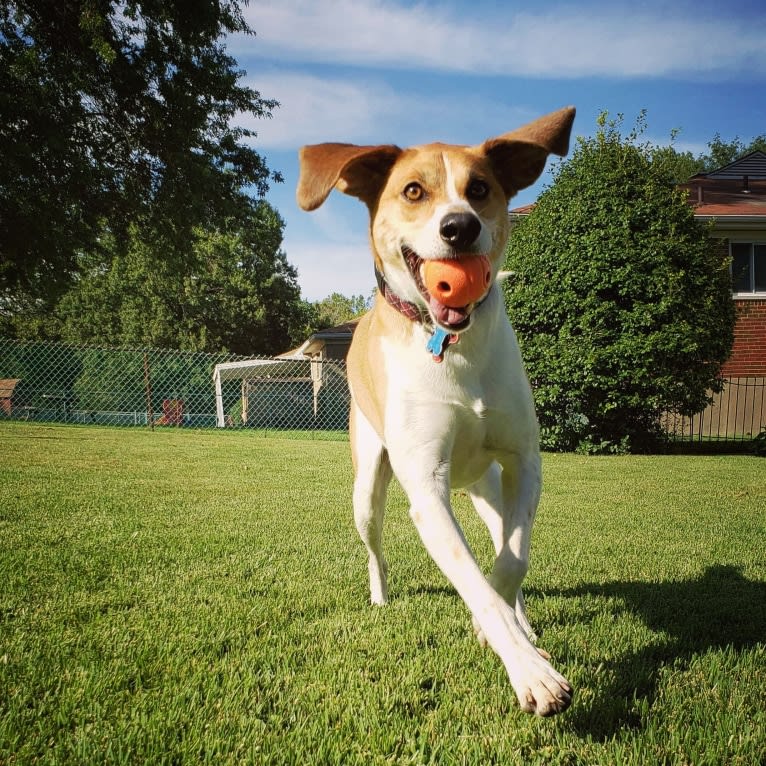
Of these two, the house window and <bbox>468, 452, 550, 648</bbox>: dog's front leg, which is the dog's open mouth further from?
the house window

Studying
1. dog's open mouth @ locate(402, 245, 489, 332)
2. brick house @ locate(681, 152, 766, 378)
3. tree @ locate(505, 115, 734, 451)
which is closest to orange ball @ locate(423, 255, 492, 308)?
dog's open mouth @ locate(402, 245, 489, 332)

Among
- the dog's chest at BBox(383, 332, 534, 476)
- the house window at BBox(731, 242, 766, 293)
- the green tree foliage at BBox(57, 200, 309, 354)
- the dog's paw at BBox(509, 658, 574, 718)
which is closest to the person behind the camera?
the dog's paw at BBox(509, 658, 574, 718)

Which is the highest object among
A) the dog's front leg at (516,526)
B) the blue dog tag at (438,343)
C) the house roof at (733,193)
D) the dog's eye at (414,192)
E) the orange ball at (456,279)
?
the house roof at (733,193)

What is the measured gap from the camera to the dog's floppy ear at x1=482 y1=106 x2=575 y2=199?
2.65 metres

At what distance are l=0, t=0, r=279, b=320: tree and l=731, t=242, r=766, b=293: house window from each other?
13.5 m

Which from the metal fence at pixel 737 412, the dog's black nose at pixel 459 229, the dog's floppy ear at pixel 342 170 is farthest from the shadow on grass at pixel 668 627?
A: the metal fence at pixel 737 412

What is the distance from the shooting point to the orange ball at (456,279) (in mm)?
2322

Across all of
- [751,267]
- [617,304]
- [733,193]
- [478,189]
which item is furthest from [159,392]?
[478,189]

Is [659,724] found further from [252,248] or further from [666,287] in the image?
[252,248]

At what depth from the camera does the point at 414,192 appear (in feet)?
8.56

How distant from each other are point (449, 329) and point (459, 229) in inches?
15.0

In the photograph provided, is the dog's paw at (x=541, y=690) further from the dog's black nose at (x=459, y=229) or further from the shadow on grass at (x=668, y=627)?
the dog's black nose at (x=459, y=229)

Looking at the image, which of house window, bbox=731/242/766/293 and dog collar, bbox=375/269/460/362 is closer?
dog collar, bbox=375/269/460/362

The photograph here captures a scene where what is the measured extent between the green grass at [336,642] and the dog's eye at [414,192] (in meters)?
1.89
